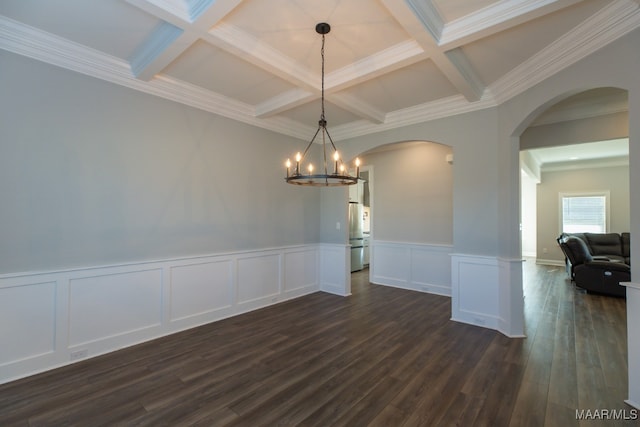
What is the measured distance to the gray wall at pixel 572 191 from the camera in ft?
26.9

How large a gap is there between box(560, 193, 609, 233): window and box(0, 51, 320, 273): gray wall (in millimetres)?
9807

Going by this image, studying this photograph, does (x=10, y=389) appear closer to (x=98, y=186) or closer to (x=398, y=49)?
(x=98, y=186)

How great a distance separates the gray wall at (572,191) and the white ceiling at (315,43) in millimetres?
7633

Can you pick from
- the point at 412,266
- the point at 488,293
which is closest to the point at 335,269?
the point at 412,266

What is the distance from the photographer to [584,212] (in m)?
8.75

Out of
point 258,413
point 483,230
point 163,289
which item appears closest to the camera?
point 258,413

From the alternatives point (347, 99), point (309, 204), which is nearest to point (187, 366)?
point (309, 204)

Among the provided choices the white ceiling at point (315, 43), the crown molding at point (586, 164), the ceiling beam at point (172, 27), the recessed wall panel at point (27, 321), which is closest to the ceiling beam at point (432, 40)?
the white ceiling at point (315, 43)

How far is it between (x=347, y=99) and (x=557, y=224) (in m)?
8.95

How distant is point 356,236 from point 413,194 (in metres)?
2.14

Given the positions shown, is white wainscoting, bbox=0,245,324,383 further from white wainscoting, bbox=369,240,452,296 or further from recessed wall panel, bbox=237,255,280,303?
white wainscoting, bbox=369,240,452,296

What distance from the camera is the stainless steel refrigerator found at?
7438 millimetres

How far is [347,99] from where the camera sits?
3955 millimetres

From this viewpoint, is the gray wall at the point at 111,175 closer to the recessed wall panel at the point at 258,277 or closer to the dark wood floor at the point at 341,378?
the recessed wall panel at the point at 258,277
